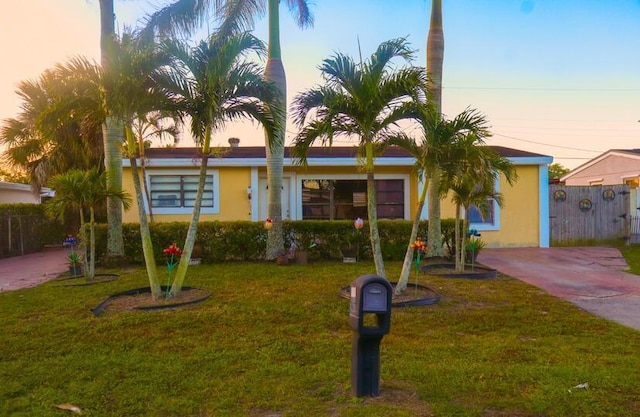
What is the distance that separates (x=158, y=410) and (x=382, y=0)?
34.6ft

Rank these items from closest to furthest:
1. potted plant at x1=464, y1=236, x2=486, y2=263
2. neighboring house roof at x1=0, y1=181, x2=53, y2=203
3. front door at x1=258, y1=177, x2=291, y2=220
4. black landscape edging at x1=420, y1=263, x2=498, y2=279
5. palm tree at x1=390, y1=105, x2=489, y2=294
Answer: palm tree at x1=390, y1=105, x2=489, y2=294 → black landscape edging at x1=420, y1=263, x2=498, y2=279 → potted plant at x1=464, y1=236, x2=486, y2=263 → front door at x1=258, y1=177, x2=291, y2=220 → neighboring house roof at x1=0, y1=181, x2=53, y2=203

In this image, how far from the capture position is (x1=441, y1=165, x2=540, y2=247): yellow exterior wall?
44.2 ft

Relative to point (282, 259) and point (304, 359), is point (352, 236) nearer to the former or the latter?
point (282, 259)

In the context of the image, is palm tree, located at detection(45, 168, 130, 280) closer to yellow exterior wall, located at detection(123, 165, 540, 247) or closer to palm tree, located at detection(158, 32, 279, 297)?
palm tree, located at detection(158, 32, 279, 297)

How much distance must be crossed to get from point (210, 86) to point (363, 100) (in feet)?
6.74

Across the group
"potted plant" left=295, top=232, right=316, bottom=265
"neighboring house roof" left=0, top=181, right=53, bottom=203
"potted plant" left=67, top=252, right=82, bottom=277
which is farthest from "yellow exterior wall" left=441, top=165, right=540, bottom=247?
"neighboring house roof" left=0, top=181, right=53, bottom=203

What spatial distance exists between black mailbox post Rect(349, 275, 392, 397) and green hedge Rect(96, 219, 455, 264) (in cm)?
727

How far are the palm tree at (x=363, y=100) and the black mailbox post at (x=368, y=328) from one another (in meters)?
3.34

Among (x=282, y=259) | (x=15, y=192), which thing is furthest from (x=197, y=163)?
(x=15, y=192)

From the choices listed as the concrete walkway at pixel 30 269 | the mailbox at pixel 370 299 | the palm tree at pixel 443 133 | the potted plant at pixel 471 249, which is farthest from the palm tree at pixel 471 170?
the concrete walkway at pixel 30 269

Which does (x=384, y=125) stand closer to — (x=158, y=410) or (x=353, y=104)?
(x=353, y=104)

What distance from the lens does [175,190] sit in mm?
13500

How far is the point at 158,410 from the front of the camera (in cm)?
304

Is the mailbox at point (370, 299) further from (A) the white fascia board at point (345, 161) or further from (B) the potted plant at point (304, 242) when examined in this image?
(A) the white fascia board at point (345, 161)
